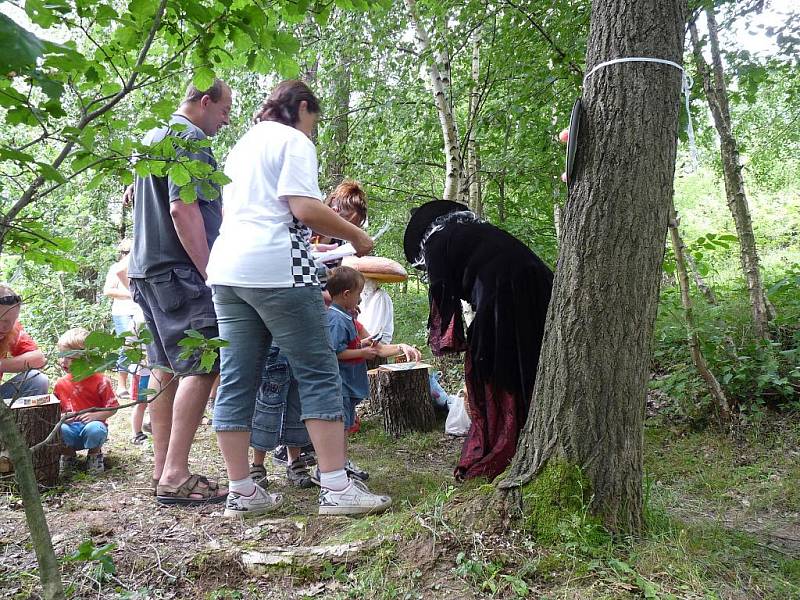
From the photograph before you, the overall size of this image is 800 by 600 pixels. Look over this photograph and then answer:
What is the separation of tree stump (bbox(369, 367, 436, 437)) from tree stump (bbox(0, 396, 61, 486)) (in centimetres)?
218

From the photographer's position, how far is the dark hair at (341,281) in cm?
367

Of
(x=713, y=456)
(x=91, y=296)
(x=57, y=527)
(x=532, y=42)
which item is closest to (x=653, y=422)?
(x=713, y=456)

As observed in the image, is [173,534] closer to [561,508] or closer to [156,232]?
[156,232]

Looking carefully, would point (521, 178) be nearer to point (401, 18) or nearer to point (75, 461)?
point (401, 18)

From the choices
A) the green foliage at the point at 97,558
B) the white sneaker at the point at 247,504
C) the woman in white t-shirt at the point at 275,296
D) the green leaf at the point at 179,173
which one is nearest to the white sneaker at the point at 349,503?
the woman in white t-shirt at the point at 275,296

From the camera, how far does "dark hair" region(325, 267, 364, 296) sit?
3.67 m

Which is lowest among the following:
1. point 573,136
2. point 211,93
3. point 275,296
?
point 275,296

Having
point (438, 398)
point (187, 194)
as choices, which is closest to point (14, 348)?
point (187, 194)

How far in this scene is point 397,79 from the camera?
24.3 feet

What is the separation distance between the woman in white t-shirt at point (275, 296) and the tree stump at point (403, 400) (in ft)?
5.95

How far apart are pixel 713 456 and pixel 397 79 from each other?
5.53 meters

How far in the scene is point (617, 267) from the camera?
7.31 ft

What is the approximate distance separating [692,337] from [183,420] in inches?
123

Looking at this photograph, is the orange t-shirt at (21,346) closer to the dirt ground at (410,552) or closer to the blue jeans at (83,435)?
the blue jeans at (83,435)
